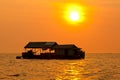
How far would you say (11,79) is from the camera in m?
52.7

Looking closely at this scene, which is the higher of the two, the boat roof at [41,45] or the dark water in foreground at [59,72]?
the boat roof at [41,45]

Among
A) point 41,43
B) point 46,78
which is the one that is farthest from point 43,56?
point 46,78

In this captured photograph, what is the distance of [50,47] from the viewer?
4562 inches

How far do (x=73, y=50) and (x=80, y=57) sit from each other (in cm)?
432

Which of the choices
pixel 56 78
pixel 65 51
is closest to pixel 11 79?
pixel 56 78

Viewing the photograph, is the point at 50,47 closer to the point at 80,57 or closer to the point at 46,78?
the point at 80,57

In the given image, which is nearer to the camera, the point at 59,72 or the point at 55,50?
the point at 59,72

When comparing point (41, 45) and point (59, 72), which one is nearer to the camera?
point (59, 72)

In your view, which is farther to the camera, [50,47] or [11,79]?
[50,47]

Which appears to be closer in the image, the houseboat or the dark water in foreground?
the dark water in foreground

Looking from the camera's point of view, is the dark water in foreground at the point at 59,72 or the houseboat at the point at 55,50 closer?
the dark water in foreground at the point at 59,72

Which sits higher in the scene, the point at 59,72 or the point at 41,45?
the point at 41,45

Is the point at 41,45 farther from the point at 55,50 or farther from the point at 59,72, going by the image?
the point at 59,72

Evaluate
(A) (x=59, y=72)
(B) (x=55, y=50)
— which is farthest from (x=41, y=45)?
(A) (x=59, y=72)
